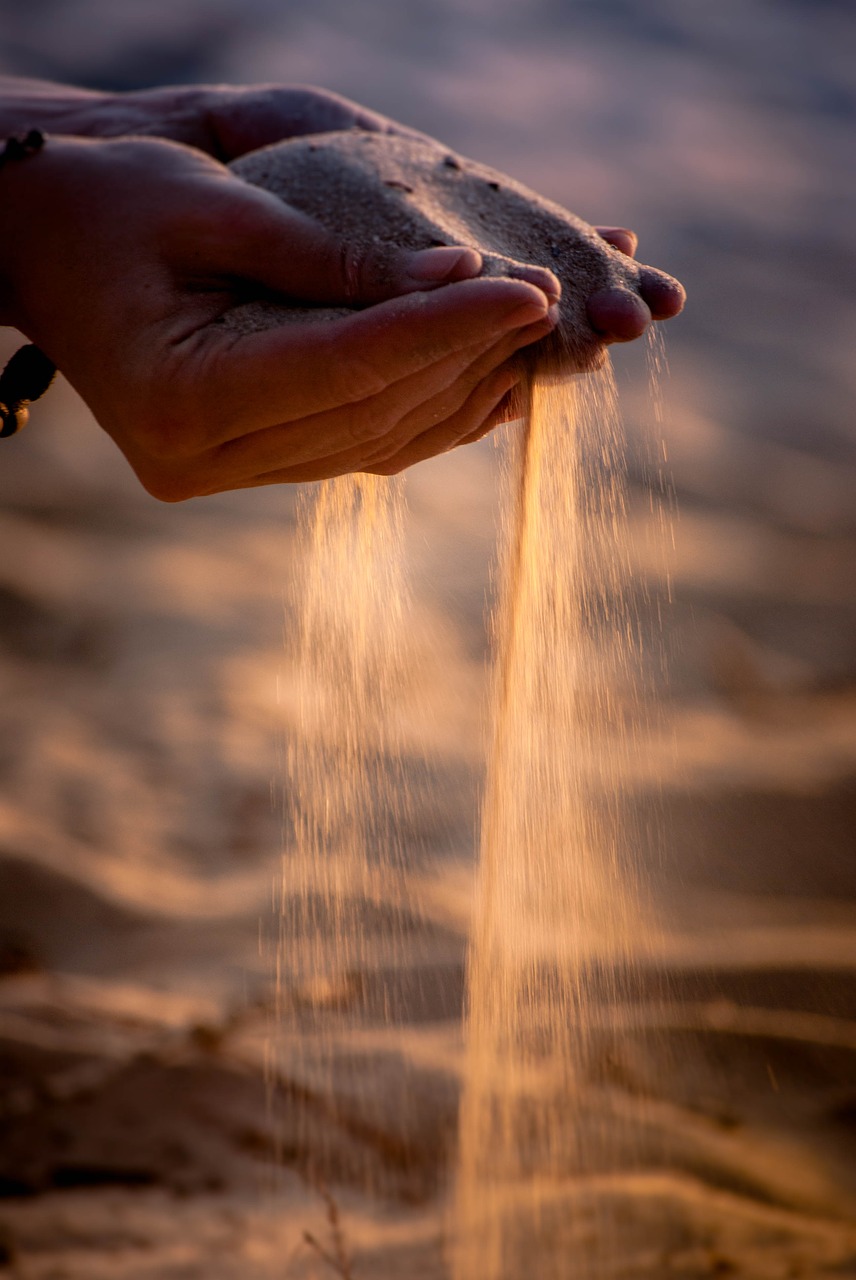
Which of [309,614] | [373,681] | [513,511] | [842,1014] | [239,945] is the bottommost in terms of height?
[239,945]

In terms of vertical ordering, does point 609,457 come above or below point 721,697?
above

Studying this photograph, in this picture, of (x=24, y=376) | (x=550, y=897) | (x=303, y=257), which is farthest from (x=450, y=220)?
(x=550, y=897)

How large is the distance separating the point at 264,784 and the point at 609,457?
1366 mm

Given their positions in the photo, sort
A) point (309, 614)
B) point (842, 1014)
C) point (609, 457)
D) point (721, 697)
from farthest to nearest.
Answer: point (721, 697) < point (842, 1014) < point (309, 614) < point (609, 457)

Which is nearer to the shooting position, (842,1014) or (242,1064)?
(242,1064)

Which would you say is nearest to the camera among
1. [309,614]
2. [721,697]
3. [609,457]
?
[609,457]

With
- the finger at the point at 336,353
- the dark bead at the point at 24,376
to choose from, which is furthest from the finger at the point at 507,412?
the dark bead at the point at 24,376

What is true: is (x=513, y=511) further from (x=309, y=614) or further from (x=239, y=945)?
(x=239, y=945)

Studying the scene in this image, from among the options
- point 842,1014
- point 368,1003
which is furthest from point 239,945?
point 842,1014

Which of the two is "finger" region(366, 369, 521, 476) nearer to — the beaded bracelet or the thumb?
the thumb

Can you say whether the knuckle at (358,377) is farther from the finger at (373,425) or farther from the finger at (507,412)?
the finger at (507,412)

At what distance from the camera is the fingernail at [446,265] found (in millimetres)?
805

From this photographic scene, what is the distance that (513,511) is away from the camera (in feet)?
3.46

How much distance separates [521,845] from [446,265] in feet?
2.25
